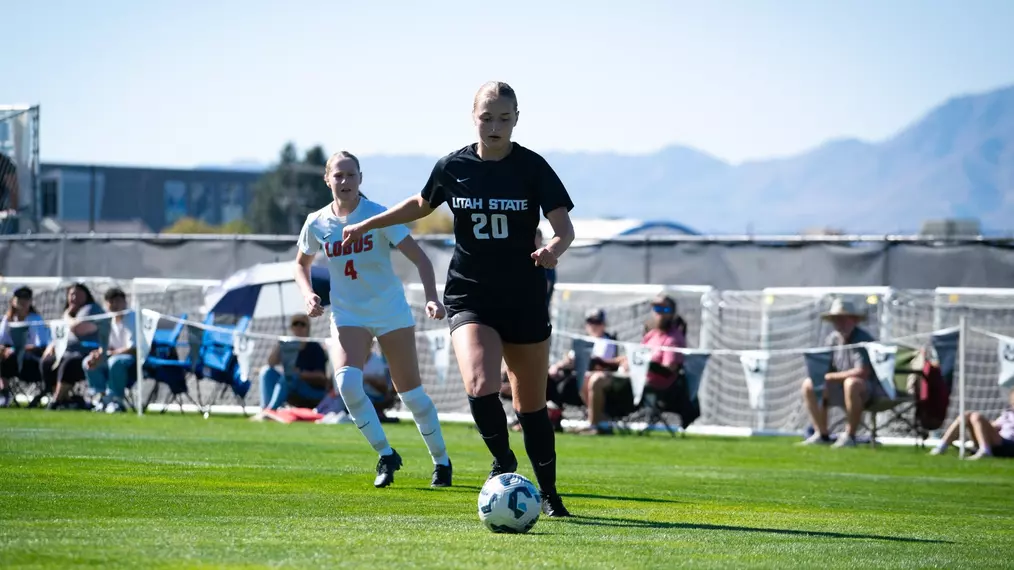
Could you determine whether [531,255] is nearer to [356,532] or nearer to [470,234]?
[470,234]

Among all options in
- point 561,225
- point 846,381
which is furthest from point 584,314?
point 561,225

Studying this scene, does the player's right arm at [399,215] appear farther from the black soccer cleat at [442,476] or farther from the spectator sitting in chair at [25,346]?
the spectator sitting in chair at [25,346]

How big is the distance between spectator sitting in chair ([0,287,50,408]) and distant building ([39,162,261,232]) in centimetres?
9508

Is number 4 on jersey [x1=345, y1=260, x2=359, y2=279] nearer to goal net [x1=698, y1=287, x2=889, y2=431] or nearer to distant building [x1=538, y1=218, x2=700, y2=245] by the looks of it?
goal net [x1=698, y1=287, x2=889, y2=431]

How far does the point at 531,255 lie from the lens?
769 centimetres

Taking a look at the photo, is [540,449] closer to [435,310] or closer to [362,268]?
[435,310]

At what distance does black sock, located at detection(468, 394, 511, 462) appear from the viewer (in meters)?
7.98

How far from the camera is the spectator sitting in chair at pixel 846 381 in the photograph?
17.4m

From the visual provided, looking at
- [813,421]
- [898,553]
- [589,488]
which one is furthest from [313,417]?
[898,553]

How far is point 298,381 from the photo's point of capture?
779 inches

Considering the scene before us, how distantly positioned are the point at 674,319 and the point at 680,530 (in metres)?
11.4

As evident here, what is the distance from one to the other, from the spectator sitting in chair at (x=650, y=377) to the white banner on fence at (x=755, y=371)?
0.77 metres

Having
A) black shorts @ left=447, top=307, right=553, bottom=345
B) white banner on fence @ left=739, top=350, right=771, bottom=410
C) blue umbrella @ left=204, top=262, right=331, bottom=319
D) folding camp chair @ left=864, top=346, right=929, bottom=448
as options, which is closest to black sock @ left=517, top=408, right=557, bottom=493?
black shorts @ left=447, top=307, right=553, bottom=345

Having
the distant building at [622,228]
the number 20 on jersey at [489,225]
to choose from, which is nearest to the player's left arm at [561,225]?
the number 20 on jersey at [489,225]
